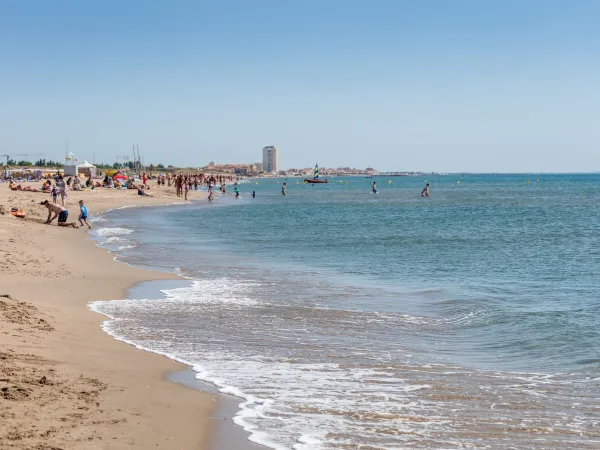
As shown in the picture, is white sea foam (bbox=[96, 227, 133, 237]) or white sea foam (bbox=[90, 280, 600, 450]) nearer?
white sea foam (bbox=[90, 280, 600, 450])

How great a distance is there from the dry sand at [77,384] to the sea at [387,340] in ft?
1.85

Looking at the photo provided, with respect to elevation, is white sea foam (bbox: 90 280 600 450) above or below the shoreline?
below

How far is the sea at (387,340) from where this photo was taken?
677cm

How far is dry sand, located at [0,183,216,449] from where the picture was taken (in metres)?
5.86

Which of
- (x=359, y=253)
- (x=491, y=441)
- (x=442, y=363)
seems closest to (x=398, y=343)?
(x=442, y=363)

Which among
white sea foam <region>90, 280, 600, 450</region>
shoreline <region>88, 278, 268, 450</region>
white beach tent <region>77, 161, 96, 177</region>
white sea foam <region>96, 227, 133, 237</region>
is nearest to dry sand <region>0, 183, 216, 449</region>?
shoreline <region>88, 278, 268, 450</region>

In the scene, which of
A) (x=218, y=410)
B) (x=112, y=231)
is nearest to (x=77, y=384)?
(x=218, y=410)

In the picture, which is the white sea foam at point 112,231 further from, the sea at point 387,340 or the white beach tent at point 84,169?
the white beach tent at point 84,169

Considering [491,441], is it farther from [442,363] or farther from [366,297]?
[366,297]

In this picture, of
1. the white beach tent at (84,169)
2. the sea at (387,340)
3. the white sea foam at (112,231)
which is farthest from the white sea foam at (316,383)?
the white beach tent at (84,169)

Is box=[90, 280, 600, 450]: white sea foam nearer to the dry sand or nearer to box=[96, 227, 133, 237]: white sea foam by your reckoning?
the dry sand

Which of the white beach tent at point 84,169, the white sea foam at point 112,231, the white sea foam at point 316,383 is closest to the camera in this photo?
the white sea foam at point 316,383

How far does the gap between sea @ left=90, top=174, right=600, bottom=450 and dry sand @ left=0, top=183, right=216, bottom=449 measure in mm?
565

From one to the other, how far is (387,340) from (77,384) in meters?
5.00
